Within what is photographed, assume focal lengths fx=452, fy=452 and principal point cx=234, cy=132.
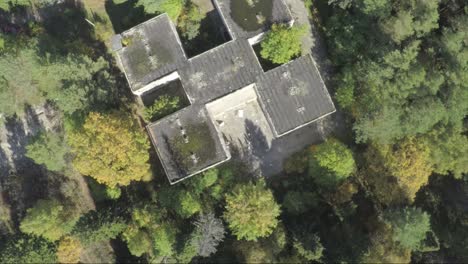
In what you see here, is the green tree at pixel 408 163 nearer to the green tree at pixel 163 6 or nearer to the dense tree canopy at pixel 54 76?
the green tree at pixel 163 6

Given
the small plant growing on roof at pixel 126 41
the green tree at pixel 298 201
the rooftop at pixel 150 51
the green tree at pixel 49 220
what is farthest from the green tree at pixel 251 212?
the small plant growing on roof at pixel 126 41

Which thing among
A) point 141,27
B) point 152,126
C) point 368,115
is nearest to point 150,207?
point 152,126

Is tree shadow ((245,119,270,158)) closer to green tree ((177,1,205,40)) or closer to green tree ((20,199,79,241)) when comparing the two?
green tree ((177,1,205,40))

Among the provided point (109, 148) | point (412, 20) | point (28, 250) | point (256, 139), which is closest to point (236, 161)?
point (256, 139)

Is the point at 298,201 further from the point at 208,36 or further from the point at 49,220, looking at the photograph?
the point at 49,220

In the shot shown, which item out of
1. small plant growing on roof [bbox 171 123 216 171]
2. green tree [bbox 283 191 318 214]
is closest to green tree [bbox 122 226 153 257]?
small plant growing on roof [bbox 171 123 216 171]
